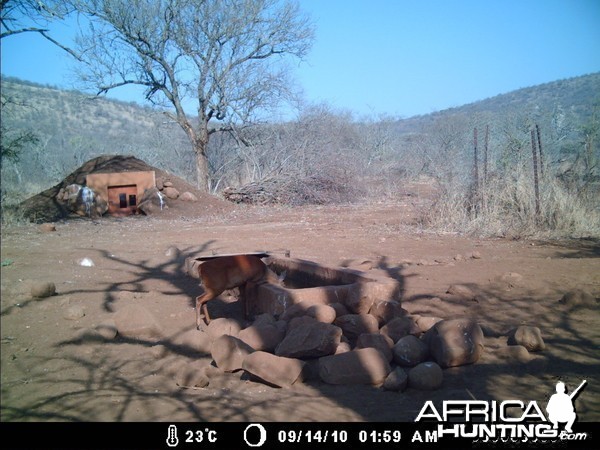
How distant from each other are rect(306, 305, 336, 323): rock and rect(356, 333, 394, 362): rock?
20.7 inches

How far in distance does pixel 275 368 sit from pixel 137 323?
1.94 metres

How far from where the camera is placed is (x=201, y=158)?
19.8 m

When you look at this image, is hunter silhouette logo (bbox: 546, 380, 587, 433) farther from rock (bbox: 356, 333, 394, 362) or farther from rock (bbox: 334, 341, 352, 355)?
rock (bbox: 334, 341, 352, 355)

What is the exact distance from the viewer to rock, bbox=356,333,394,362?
4215 mm

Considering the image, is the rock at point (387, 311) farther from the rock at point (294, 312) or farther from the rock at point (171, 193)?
the rock at point (171, 193)

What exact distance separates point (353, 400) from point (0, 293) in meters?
4.37

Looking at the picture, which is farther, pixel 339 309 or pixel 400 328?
pixel 339 309

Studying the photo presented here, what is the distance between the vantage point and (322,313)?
4.92 meters

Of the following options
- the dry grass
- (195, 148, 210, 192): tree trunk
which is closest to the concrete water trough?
the dry grass

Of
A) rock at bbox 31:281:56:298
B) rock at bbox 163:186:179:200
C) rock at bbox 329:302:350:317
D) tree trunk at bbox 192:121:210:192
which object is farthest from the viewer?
tree trunk at bbox 192:121:210:192

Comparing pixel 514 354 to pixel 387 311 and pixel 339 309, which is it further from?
pixel 339 309

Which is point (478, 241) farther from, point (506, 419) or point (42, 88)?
point (42, 88)

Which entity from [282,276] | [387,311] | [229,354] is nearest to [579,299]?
[387,311]

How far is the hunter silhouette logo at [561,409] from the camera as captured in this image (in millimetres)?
2896
